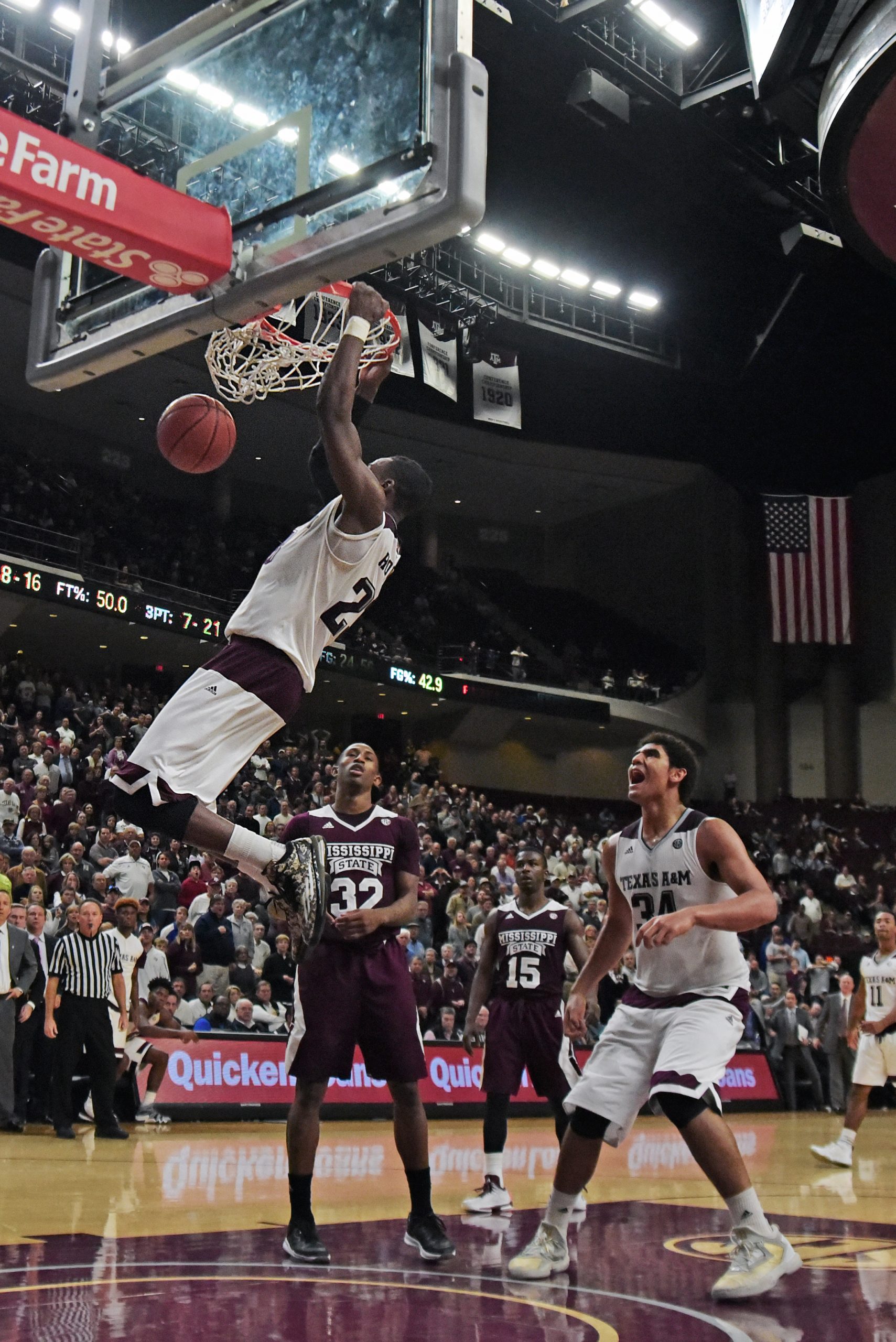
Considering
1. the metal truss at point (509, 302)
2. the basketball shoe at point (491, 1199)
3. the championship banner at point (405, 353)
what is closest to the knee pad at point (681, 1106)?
the basketball shoe at point (491, 1199)

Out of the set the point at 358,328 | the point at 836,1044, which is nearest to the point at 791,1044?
the point at 836,1044

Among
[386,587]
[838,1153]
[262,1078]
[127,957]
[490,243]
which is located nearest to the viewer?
[838,1153]

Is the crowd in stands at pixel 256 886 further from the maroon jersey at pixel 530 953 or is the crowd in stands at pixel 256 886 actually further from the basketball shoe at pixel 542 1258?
the basketball shoe at pixel 542 1258

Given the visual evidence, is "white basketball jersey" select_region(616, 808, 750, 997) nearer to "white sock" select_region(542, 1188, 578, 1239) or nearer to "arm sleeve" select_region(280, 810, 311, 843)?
"white sock" select_region(542, 1188, 578, 1239)

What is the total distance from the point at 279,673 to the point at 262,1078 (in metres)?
8.46

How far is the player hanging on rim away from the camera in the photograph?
10078 mm

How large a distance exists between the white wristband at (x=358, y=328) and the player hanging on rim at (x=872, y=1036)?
23.7 feet

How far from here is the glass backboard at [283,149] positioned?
4.86m

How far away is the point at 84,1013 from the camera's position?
10.3m

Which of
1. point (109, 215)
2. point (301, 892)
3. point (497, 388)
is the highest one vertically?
point (497, 388)

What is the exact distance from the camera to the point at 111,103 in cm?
581

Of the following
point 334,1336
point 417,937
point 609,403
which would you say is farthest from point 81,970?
point 609,403

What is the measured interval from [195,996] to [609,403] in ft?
71.1

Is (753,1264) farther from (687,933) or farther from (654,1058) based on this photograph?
(687,933)
